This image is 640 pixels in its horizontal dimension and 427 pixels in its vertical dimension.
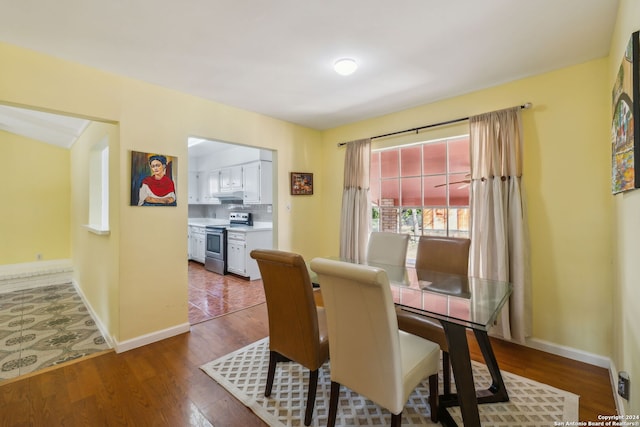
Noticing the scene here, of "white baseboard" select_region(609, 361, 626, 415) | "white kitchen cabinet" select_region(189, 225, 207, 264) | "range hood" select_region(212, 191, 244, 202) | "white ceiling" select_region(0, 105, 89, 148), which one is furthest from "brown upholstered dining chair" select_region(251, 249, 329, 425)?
"white kitchen cabinet" select_region(189, 225, 207, 264)

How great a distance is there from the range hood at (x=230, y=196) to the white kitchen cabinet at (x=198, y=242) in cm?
74

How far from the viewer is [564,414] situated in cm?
162

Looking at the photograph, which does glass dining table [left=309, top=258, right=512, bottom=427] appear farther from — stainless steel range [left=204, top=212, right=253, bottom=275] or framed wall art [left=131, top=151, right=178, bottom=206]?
stainless steel range [left=204, top=212, right=253, bottom=275]

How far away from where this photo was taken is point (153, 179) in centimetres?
253

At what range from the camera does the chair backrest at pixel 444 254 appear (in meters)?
2.28

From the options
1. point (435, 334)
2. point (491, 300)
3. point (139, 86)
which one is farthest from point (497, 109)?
point (139, 86)

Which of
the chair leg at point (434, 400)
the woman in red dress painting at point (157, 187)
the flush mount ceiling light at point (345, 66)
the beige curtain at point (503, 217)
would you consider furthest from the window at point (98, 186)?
the beige curtain at point (503, 217)

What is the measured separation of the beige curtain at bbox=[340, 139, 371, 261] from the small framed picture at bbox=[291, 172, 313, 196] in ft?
1.91

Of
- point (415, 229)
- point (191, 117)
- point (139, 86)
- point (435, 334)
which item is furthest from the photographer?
point (415, 229)

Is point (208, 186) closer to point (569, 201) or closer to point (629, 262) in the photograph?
point (569, 201)

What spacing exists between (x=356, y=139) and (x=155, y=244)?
2.70 meters

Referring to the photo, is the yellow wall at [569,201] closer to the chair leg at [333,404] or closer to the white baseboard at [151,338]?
the chair leg at [333,404]

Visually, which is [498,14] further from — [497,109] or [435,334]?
[435,334]

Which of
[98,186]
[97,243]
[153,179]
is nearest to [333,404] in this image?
[153,179]
